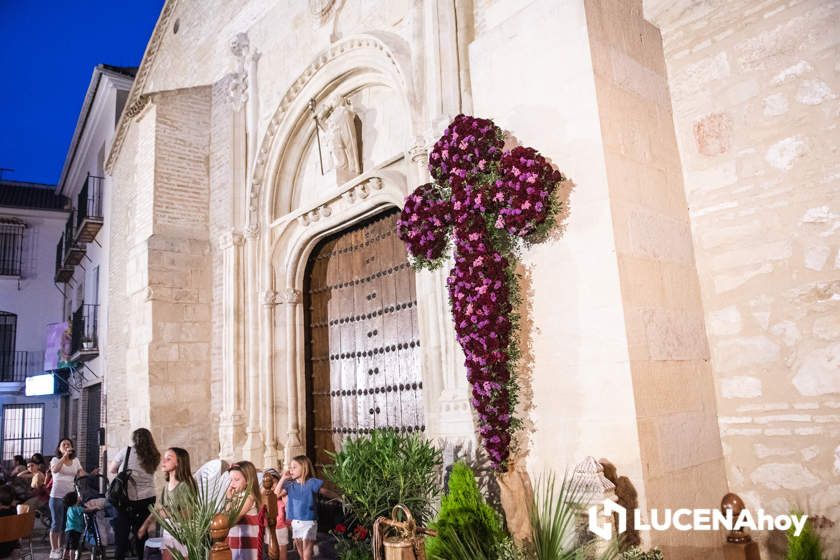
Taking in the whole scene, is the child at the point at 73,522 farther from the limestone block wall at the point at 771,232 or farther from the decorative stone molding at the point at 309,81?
the limestone block wall at the point at 771,232

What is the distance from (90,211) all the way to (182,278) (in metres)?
7.53

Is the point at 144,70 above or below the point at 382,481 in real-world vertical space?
above

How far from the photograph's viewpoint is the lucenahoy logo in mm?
3156

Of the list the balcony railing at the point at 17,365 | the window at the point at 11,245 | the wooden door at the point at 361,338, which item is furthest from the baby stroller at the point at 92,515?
the window at the point at 11,245

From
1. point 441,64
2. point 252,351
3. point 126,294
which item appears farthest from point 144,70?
point 441,64

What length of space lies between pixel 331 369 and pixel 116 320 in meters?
6.33

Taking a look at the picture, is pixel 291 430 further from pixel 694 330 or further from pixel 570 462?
pixel 694 330

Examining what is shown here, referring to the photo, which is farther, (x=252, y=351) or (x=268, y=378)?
(x=252, y=351)

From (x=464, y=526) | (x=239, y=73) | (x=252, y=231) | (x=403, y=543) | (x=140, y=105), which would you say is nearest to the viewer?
(x=403, y=543)

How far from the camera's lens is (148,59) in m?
11.4

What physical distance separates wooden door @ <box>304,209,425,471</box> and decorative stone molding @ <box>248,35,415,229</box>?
3.92 ft

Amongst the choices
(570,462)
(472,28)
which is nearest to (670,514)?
(570,462)

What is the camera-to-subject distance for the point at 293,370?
705cm

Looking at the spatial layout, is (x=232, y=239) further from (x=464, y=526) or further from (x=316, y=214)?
(x=464, y=526)
